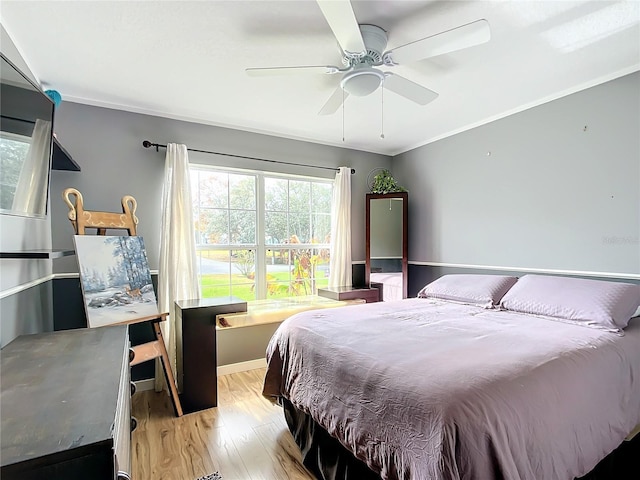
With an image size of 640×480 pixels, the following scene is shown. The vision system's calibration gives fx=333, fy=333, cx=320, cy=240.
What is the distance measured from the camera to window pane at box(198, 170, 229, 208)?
3434mm

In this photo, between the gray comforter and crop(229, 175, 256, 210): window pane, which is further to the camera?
crop(229, 175, 256, 210): window pane

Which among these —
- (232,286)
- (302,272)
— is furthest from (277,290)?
(232,286)

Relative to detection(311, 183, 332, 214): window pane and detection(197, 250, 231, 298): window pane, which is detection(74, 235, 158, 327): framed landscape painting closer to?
detection(197, 250, 231, 298): window pane

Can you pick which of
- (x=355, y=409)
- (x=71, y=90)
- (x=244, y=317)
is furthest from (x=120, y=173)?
(x=355, y=409)

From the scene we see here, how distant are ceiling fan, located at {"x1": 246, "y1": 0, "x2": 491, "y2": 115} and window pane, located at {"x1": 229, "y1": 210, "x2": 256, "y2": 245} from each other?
168cm

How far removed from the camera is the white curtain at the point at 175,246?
9.94 ft

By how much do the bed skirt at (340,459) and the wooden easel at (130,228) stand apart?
3.39 feet

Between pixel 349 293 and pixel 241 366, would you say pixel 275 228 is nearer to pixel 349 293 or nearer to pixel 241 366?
pixel 349 293

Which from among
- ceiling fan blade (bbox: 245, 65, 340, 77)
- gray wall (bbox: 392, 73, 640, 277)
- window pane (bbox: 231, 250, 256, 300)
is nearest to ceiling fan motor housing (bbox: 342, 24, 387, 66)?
ceiling fan blade (bbox: 245, 65, 340, 77)

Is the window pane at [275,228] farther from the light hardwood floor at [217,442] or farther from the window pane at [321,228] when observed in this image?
the light hardwood floor at [217,442]

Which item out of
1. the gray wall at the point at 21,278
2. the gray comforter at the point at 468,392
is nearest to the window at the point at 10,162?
the gray wall at the point at 21,278

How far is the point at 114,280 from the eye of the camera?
94.0 inches

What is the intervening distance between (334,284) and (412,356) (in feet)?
8.23

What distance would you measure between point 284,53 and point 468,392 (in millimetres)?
2130
